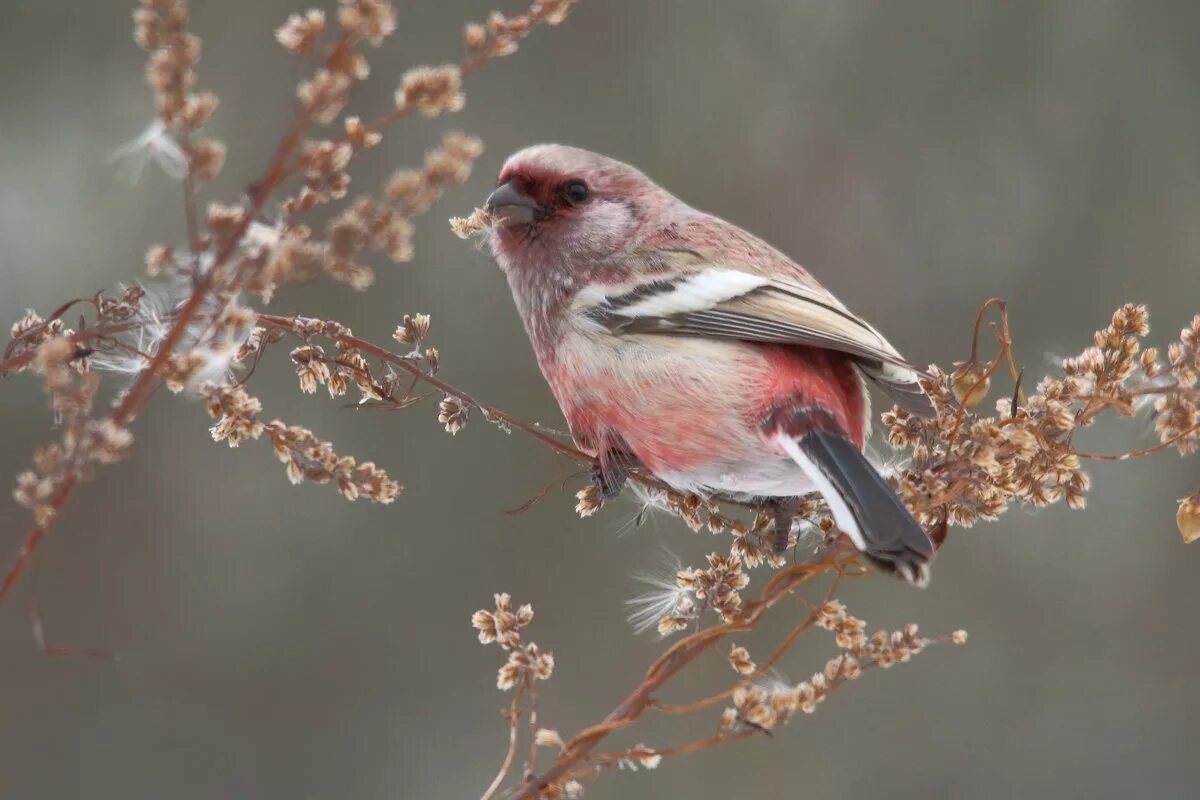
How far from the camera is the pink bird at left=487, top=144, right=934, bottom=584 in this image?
259cm

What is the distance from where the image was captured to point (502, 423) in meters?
2.33

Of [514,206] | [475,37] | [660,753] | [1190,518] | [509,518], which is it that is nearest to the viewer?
[475,37]

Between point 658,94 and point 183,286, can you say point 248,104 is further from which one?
point 183,286

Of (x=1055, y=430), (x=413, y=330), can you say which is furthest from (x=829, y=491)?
(x=413, y=330)

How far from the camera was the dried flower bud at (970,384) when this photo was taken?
203 cm

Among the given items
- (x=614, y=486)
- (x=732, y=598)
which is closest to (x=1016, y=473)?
(x=732, y=598)

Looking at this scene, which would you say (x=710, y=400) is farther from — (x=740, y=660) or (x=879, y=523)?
(x=740, y=660)

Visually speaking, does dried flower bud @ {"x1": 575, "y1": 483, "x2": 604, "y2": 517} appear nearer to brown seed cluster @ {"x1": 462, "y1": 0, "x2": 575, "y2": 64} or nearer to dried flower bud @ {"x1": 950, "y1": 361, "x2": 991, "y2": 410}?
dried flower bud @ {"x1": 950, "y1": 361, "x2": 991, "y2": 410}

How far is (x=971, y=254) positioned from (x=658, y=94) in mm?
1670

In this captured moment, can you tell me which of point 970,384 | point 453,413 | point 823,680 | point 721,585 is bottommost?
point 823,680

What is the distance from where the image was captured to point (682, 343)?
2805 mm

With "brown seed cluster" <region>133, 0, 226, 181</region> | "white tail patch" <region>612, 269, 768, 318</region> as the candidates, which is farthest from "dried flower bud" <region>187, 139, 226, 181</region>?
"white tail patch" <region>612, 269, 768, 318</region>

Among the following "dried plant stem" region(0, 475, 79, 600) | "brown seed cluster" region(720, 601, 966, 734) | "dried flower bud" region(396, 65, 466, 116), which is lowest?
"brown seed cluster" region(720, 601, 966, 734)

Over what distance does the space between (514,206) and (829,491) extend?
4.36 feet
